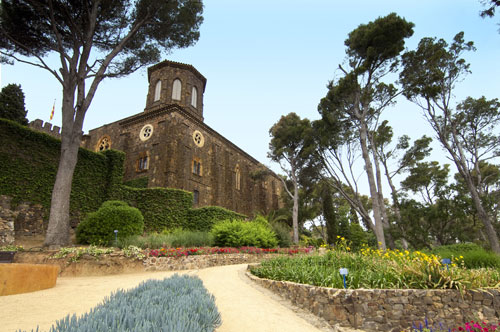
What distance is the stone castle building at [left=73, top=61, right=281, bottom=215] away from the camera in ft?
67.6

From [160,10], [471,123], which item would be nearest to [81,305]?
[160,10]

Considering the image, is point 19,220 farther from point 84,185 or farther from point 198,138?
point 198,138

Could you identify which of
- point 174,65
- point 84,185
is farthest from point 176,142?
point 174,65

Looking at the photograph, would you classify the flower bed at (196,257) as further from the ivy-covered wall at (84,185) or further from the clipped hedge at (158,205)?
the clipped hedge at (158,205)

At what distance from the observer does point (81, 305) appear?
4.80 metres

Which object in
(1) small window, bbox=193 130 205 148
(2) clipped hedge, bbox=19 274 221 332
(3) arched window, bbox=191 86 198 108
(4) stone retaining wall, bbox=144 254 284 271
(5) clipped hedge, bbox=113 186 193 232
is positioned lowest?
(4) stone retaining wall, bbox=144 254 284 271

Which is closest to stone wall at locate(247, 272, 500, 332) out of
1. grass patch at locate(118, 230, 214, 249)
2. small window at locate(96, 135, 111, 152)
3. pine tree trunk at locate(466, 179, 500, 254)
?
grass patch at locate(118, 230, 214, 249)

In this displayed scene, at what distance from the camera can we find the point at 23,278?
5797 millimetres

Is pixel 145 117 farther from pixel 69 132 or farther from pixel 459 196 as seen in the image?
pixel 459 196

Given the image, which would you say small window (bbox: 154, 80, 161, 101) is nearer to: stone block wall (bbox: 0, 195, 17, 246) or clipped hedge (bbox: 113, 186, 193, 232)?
clipped hedge (bbox: 113, 186, 193, 232)

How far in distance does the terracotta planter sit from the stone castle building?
1323 centimetres

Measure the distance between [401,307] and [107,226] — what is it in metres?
11.3

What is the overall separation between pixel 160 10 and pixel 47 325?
14.8 m

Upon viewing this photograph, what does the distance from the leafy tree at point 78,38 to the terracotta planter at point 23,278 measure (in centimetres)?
427
